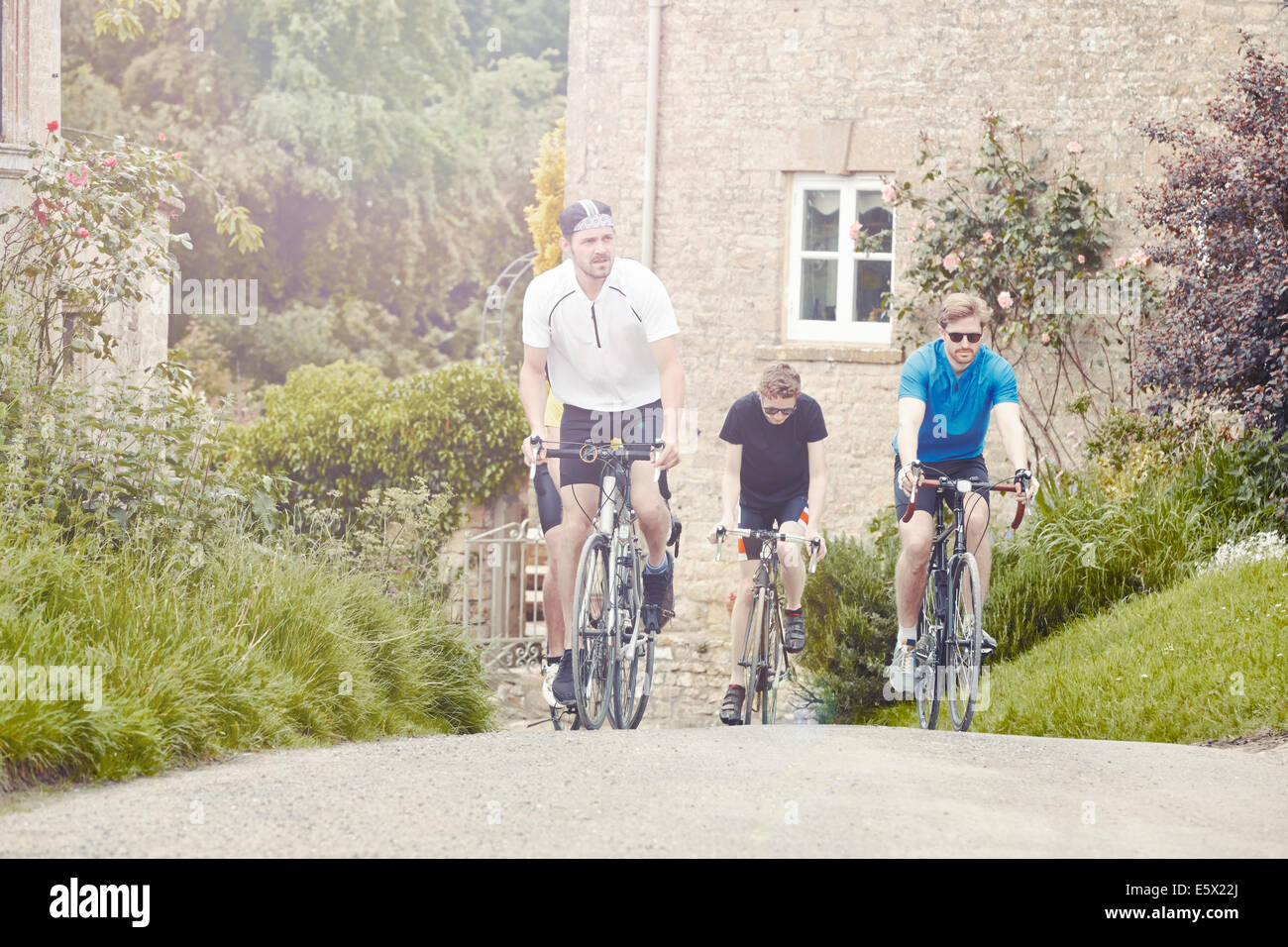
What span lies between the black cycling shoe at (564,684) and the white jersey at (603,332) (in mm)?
1197

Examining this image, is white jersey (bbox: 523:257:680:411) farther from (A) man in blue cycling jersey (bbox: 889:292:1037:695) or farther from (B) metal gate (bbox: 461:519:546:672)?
(B) metal gate (bbox: 461:519:546:672)

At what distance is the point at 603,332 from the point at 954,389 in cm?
166

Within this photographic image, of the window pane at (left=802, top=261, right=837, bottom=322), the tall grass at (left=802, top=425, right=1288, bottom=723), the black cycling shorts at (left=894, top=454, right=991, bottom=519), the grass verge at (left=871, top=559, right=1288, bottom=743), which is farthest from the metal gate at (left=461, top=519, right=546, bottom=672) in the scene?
the black cycling shorts at (left=894, top=454, right=991, bottom=519)

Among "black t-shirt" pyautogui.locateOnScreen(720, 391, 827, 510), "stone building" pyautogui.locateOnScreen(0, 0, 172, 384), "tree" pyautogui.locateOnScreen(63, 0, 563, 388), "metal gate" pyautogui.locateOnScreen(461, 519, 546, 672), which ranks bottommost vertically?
"metal gate" pyautogui.locateOnScreen(461, 519, 546, 672)

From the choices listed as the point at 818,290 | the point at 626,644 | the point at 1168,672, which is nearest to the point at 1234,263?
the point at 1168,672

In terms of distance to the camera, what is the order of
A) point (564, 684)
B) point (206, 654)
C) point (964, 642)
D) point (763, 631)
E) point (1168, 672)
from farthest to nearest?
point (763, 631)
point (1168, 672)
point (564, 684)
point (964, 642)
point (206, 654)

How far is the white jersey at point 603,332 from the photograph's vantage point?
270 inches

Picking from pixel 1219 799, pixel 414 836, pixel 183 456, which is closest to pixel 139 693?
pixel 414 836

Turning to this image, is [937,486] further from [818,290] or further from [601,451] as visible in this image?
[818,290]

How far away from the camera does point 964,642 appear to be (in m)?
6.61

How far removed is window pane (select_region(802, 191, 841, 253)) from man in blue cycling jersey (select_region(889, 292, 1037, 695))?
594 centimetres

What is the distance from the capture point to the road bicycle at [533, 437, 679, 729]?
6.39 metres

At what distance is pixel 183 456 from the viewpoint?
288 inches

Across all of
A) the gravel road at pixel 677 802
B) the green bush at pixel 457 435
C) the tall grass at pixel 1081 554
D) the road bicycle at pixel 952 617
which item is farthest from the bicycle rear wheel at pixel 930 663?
the green bush at pixel 457 435
